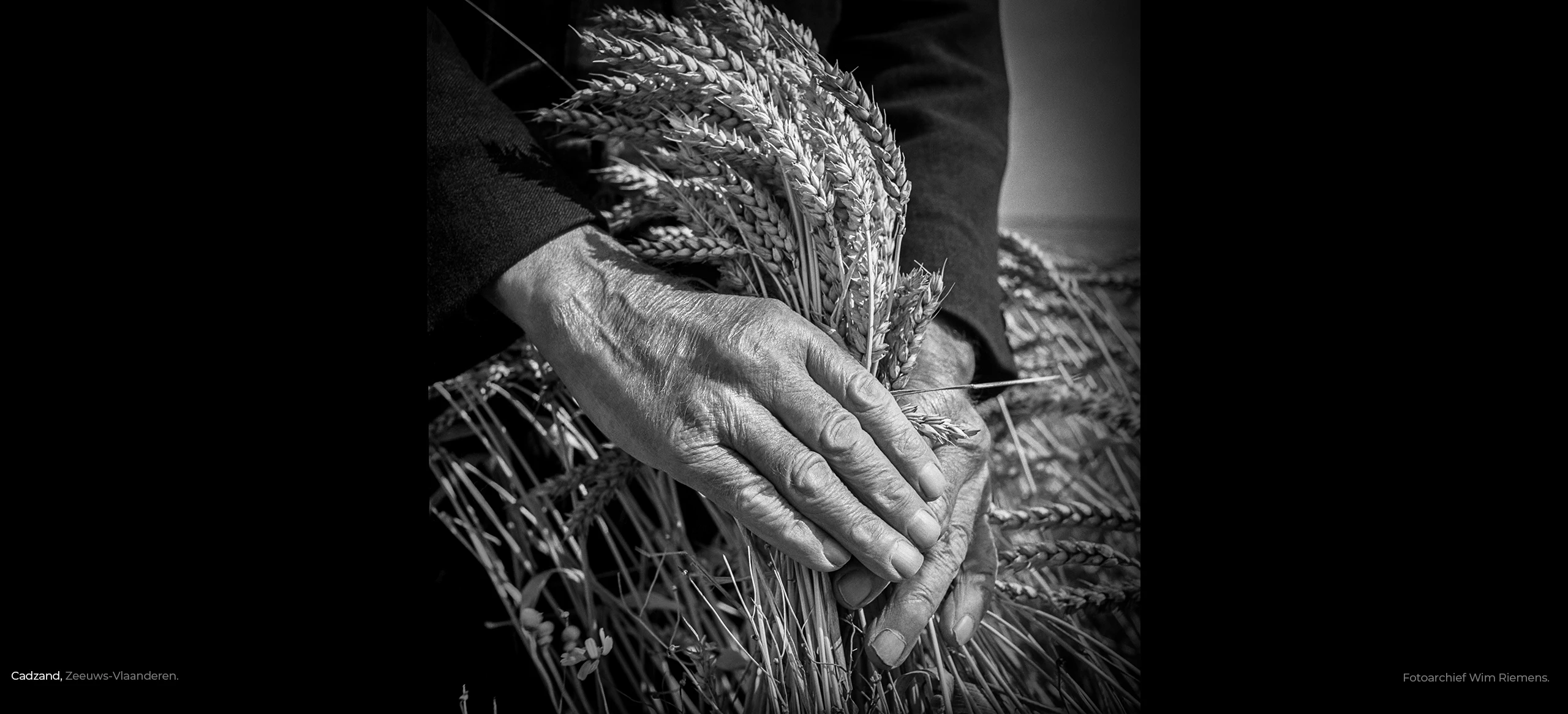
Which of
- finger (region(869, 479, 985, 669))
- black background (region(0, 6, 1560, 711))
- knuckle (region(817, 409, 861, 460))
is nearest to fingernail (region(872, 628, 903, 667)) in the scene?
finger (region(869, 479, 985, 669))

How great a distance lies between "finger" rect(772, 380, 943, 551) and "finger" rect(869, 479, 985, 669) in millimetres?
57

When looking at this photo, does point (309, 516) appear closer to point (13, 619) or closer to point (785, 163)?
point (13, 619)

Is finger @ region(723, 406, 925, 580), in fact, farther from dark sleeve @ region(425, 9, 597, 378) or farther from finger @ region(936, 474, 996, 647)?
dark sleeve @ region(425, 9, 597, 378)

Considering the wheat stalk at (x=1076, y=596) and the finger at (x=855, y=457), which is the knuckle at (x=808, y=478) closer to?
the finger at (x=855, y=457)

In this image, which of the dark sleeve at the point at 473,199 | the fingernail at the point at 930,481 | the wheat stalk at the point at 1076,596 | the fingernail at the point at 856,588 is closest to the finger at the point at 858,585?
the fingernail at the point at 856,588

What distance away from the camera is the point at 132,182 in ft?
3.42

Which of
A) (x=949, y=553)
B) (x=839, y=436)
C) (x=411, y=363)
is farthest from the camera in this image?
(x=411, y=363)

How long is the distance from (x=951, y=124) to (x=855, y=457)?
1.69ft

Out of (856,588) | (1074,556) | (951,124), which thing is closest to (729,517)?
(856,588)

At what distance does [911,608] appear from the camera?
86 cm

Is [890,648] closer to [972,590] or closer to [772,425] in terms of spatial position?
[972,590]

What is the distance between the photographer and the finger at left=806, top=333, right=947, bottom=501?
799 mm
